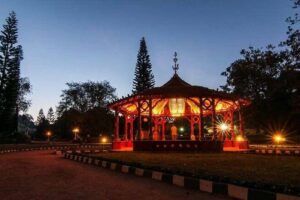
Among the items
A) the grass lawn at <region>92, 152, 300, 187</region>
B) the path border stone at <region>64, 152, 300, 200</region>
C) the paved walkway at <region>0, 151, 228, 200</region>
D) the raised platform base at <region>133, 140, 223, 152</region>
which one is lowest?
the paved walkway at <region>0, 151, 228, 200</region>

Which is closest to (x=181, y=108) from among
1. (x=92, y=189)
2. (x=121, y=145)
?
(x=121, y=145)

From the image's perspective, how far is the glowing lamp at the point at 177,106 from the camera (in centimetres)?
2819

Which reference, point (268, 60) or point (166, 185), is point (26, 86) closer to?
point (268, 60)

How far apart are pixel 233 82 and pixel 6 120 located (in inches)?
1264

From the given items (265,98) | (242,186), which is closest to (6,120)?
(265,98)

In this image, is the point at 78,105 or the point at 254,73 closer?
the point at 254,73

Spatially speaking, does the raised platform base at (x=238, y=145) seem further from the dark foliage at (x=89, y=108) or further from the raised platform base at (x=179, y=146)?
the dark foliage at (x=89, y=108)

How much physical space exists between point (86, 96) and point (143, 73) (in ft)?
37.9

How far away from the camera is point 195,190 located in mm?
7633

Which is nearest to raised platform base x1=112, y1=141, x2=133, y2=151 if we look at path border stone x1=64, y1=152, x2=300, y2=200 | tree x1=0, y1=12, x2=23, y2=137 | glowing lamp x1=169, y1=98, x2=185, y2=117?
glowing lamp x1=169, y1=98, x2=185, y2=117

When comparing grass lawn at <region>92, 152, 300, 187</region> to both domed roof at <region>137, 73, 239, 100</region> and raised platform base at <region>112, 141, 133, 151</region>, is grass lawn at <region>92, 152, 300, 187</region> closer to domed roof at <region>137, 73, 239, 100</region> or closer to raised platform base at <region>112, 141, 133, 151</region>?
domed roof at <region>137, 73, 239, 100</region>

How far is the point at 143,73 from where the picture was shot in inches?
2479

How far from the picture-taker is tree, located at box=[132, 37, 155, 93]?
62.7 m

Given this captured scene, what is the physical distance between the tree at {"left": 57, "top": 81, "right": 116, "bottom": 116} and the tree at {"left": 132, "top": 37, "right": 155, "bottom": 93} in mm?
5291
